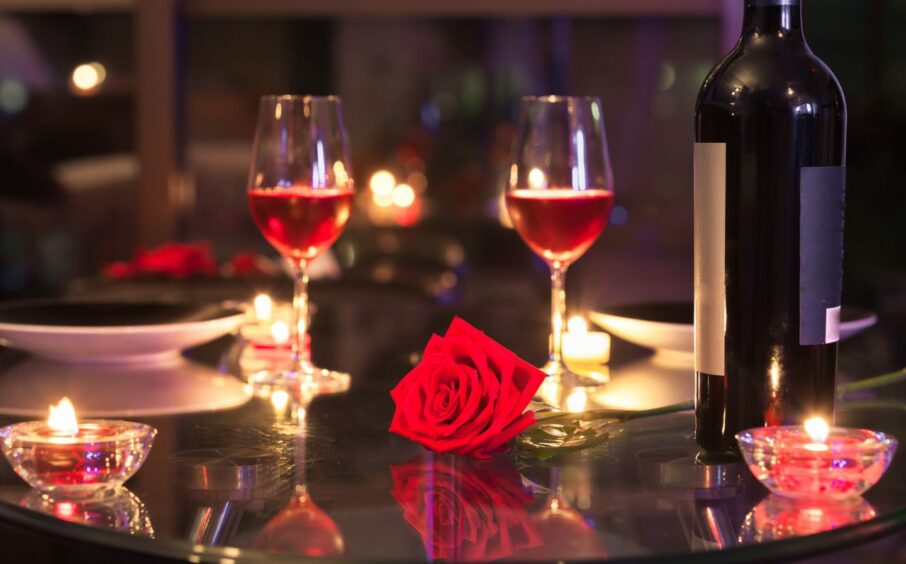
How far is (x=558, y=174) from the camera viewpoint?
1.28 meters

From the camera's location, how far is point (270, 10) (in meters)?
4.25

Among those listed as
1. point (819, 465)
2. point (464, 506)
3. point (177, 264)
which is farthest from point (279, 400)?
point (177, 264)

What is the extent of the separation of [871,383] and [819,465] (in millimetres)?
410

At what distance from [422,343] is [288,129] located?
1.09 ft

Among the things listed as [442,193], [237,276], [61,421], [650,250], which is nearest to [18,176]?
[442,193]

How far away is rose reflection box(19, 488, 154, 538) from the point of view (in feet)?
2.42

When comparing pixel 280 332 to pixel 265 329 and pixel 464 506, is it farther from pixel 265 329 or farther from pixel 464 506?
pixel 464 506

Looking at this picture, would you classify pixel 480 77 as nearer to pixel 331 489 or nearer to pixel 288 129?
pixel 288 129

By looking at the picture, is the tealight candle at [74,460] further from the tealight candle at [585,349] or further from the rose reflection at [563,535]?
the tealight candle at [585,349]

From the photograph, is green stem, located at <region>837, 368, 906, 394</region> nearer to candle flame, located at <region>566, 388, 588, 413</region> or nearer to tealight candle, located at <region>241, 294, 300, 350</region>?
candle flame, located at <region>566, 388, 588, 413</region>

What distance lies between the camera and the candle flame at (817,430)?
2.74ft

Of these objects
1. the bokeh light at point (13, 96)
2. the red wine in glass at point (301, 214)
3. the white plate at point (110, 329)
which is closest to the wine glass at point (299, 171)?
the red wine in glass at point (301, 214)

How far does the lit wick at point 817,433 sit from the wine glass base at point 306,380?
0.50 metres

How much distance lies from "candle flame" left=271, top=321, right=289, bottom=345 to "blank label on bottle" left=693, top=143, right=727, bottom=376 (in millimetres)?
631
